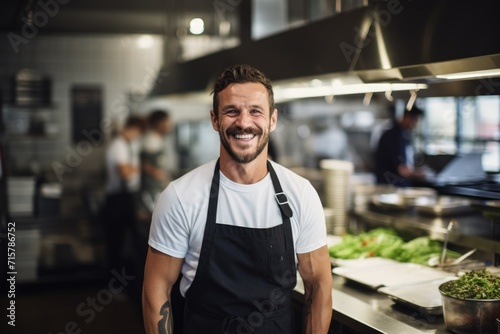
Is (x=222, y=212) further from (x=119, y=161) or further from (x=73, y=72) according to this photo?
(x=73, y=72)

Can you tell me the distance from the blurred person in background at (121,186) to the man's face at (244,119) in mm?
4259

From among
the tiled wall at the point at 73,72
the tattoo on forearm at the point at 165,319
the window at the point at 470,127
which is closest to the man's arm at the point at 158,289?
the tattoo on forearm at the point at 165,319

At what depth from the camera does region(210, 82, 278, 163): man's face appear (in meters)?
2.16

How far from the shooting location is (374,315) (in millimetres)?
2453

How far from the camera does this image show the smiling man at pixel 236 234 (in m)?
2.20

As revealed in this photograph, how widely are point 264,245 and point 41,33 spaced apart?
6.41 meters

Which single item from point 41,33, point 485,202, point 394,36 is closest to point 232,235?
point 394,36

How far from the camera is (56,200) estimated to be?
22.7 feet

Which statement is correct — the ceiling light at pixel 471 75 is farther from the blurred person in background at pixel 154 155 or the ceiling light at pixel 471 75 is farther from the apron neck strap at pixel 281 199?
the blurred person in background at pixel 154 155

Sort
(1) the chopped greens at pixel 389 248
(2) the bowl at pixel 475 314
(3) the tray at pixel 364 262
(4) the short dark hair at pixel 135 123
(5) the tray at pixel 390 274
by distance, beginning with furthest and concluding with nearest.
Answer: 1. (4) the short dark hair at pixel 135 123
2. (1) the chopped greens at pixel 389 248
3. (3) the tray at pixel 364 262
4. (5) the tray at pixel 390 274
5. (2) the bowl at pixel 475 314

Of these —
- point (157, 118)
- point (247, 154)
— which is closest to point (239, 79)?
point (247, 154)

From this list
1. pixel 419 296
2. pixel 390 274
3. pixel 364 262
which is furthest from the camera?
pixel 364 262

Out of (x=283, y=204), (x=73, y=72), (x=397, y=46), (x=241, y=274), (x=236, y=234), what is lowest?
(x=241, y=274)

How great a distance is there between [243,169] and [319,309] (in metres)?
0.59
